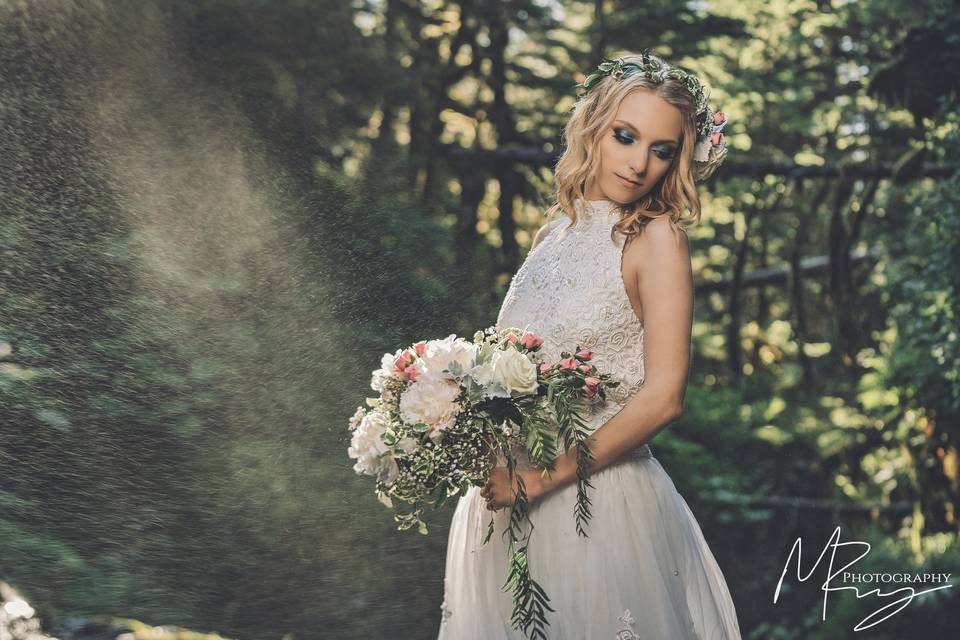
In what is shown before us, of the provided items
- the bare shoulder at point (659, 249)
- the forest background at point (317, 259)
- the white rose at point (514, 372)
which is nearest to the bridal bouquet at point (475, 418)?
the white rose at point (514, 372)

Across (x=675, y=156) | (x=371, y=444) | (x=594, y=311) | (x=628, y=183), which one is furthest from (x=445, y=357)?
(x=675, y=156)

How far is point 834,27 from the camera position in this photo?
948cm

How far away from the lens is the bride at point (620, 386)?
244cm

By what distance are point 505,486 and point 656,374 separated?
45 cm

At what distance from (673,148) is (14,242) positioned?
13.5 feet

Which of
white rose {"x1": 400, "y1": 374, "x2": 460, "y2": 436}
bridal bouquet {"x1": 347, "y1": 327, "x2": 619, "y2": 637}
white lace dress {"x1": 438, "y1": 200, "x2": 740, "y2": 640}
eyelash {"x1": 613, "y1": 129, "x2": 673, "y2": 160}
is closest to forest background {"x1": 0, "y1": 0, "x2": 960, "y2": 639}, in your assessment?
white lace dress {"x1": 438, "y1": 200, "x2": 740, "y2": 640}

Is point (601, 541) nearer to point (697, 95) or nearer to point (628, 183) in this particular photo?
point (628, 183)

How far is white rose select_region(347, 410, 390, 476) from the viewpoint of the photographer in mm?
2332

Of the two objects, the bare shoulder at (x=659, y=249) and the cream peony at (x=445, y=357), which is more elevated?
the bare shoulder at (x=659, y=249)

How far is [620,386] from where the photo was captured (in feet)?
8.59

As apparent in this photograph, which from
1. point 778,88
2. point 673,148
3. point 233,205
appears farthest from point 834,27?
point 673,148

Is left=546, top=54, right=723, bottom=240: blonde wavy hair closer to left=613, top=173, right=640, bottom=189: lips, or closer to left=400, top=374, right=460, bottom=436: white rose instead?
left=613, top=173, right=640, bottom=189: lips

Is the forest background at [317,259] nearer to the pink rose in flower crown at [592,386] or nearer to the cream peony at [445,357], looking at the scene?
the cream peony at [445,357]

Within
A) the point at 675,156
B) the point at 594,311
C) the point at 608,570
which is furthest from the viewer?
the point at 675,156
